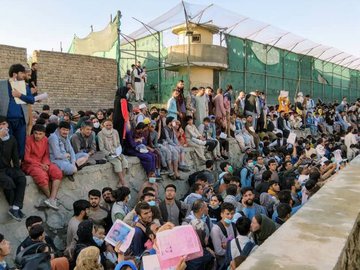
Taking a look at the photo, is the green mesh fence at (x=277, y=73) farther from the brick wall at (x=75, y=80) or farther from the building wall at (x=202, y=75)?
the brick wall at (x=75, y=80)

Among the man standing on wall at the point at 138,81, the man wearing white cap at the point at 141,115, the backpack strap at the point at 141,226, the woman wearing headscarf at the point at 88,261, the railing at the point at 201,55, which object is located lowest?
the backpack strap at the point at 141,226

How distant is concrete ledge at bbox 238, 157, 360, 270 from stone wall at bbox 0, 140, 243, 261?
12.9 feet

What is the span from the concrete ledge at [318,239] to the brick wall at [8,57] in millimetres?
9985

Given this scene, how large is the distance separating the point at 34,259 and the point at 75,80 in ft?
33.2

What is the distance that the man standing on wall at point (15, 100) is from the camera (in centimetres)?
523

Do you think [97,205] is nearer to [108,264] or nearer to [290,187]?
[108,264]

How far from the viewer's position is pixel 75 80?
12.7 metres

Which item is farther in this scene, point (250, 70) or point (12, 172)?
point (250, 70)

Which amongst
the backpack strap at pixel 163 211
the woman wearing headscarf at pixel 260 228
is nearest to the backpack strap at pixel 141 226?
the backpack strap at pixel 163 211

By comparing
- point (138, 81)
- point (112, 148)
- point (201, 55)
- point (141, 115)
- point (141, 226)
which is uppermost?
point (201, 55)

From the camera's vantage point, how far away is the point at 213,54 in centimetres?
1648

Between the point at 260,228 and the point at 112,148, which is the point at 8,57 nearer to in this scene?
A: the point at 112,148

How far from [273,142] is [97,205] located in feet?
26.9

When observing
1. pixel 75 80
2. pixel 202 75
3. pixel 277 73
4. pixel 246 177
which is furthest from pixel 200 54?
pixel 246 177
